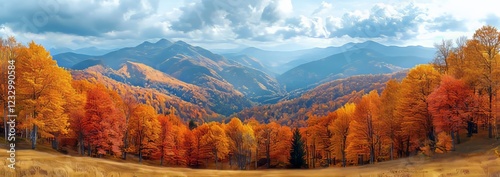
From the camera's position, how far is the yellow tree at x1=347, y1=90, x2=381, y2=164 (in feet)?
192

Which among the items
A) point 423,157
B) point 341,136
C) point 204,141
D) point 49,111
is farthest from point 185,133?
point 423,157

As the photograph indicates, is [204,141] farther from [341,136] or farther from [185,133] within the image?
[341,136]

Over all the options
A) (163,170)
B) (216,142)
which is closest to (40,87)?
(163,170)

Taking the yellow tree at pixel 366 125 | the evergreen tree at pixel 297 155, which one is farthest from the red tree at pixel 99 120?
the yellow tree at pixel 366 125

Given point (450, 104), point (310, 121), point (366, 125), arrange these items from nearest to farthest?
point (450, 104) < point (366, 125) < point (310, 121)

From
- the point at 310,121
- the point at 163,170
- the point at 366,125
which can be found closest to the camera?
the point at 163,170

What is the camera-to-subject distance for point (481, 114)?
163ft

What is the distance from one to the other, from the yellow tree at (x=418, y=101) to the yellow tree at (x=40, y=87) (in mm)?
48967

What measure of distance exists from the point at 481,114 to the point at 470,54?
886 centimetres

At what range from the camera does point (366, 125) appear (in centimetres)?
5909

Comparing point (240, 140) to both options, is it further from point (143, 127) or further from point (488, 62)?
point (488, 62)

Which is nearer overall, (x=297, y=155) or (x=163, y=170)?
(x=163, y=170)

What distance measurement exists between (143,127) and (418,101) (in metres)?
51.1

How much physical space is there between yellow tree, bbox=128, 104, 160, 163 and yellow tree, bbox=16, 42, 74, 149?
2515cm
